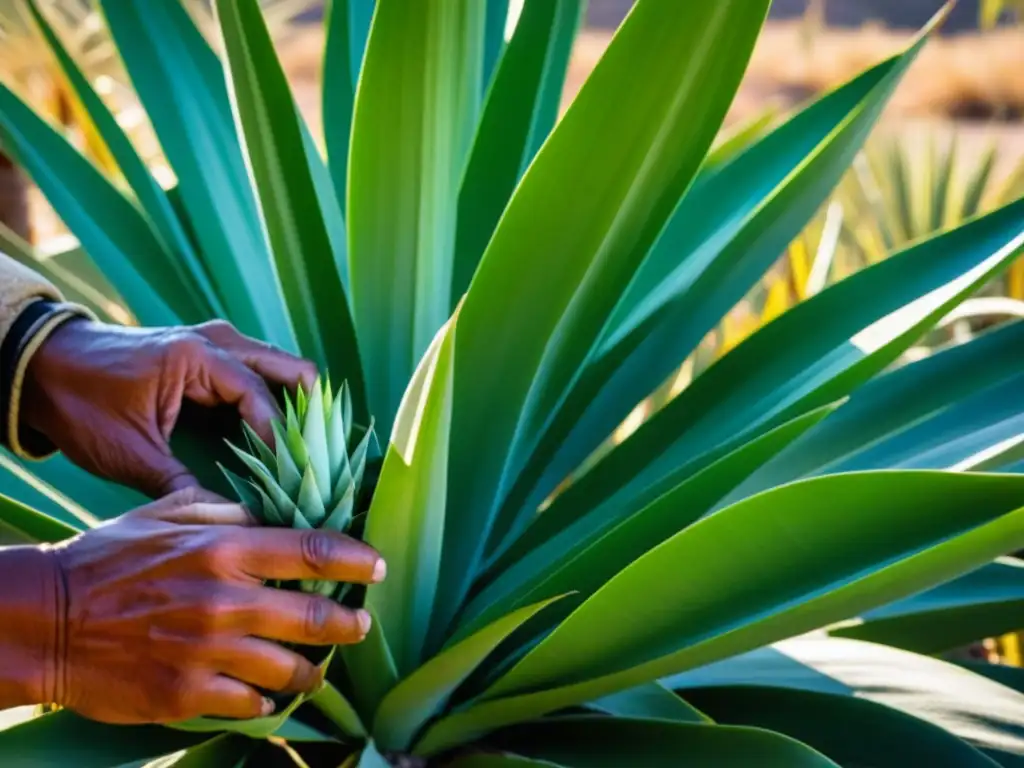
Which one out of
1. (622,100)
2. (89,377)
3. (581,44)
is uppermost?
(581,44)

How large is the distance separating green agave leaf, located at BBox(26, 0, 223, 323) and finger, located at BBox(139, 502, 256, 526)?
44 centimetres

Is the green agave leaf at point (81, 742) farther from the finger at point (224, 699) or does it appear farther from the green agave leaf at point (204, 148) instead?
the green agave leaf at point (204, 148)

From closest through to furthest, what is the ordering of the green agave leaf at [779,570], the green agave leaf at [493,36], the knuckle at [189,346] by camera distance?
the green agave leaf at [779,570] < the knuckle at [189,346] < the green agave leaf at [493,36]

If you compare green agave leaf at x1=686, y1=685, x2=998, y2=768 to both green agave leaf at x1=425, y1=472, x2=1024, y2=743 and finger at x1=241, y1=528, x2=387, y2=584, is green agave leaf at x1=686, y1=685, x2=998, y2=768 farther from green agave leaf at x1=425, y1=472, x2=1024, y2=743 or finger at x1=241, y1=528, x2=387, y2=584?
finger at x1=241, y1=528, x2=387, y2=584

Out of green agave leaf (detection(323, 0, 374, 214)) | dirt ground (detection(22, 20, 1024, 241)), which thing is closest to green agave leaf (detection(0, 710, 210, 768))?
green agave leaf (detection(323, 0, 374, 214))

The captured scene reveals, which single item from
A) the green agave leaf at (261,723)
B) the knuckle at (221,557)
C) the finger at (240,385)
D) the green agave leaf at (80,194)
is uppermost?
the green agave leaf at (80,194)

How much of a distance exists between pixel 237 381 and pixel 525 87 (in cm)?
33

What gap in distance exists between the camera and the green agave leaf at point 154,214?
1.03 metres

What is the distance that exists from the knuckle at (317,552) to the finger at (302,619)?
19 mm

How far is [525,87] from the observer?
35.0 inches

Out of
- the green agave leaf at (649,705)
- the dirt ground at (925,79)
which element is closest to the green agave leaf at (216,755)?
the green agave leaf at (649,705)

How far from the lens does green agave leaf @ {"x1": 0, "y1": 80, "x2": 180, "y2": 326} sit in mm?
1043

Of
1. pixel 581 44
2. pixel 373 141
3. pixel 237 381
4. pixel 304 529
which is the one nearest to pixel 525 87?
pixel 373 141

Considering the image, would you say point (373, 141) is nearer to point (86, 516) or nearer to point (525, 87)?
point (525, 87)
